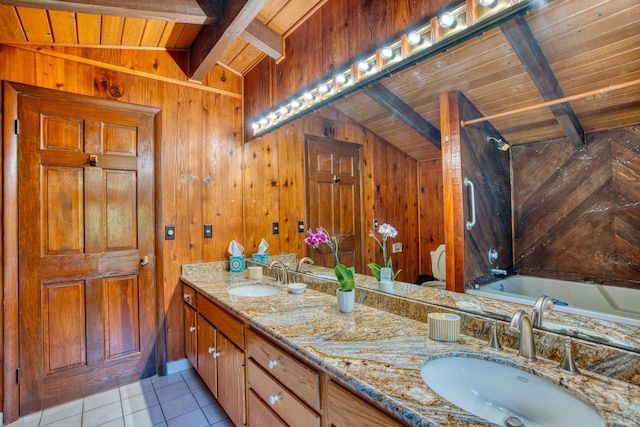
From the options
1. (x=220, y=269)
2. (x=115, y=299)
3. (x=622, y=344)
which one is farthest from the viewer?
(x=220, y=269)

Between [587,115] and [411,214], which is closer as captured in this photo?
[587,115]

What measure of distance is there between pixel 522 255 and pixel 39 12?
270cm

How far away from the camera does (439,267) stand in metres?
1.27

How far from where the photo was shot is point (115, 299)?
226 centimetres

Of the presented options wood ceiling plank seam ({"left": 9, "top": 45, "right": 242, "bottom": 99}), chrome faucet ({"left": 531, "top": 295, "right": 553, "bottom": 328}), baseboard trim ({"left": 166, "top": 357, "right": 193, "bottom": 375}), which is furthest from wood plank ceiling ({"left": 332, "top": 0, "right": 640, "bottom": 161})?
baseboard trim ({"left": 166, "top": 357, "right": 193, "bottom": 375})

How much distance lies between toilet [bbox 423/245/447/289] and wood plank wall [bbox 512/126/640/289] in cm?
27

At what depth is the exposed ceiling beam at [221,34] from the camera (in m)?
1.61

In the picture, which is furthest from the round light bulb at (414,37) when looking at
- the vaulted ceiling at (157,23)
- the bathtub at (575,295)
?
the bathtub at (575,295)

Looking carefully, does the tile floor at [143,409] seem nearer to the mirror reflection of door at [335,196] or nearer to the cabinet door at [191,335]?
the cabinet door at [191,335]

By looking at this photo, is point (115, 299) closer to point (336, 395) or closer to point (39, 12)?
point (39, 12)

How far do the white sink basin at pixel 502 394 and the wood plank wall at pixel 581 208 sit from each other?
337 millimetres

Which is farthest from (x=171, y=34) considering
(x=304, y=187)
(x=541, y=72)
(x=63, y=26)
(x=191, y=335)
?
(x=541, y=72)

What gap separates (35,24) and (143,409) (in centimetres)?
246

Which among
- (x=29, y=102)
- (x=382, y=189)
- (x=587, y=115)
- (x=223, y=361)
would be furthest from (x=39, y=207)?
(x=587, y=115)
